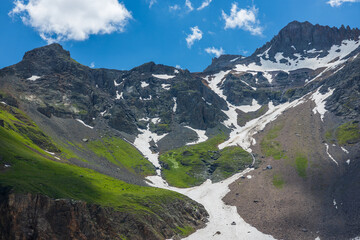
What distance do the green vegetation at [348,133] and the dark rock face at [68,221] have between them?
102 metres

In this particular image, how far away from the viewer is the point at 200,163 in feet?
518

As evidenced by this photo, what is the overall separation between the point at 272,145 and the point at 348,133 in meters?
38.5

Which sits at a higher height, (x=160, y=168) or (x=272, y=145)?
(x=272, y=145)

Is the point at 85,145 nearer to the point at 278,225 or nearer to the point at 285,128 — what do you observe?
the point at 278,225

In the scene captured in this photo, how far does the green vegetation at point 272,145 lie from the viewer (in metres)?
140

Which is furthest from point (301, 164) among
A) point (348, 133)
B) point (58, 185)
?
point (58, 185)

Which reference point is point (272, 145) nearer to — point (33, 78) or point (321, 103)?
point (321, 103)

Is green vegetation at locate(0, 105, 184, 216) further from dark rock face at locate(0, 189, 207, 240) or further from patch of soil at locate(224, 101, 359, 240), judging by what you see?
patch of soil at locate(224, 101, 359, 240)

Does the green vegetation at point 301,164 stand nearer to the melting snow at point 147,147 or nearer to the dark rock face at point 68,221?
the dark rock face at point 68,221

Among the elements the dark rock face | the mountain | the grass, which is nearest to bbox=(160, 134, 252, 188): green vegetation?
the mountain

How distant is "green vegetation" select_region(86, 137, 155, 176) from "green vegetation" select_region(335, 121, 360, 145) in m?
101

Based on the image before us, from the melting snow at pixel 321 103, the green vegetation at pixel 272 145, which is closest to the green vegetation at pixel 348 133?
the melting snow at pixel 321 103

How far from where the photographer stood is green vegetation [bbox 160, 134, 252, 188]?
142 meters

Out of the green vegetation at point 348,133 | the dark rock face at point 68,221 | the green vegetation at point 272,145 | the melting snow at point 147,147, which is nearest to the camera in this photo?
the dark rock face at point 68,221
